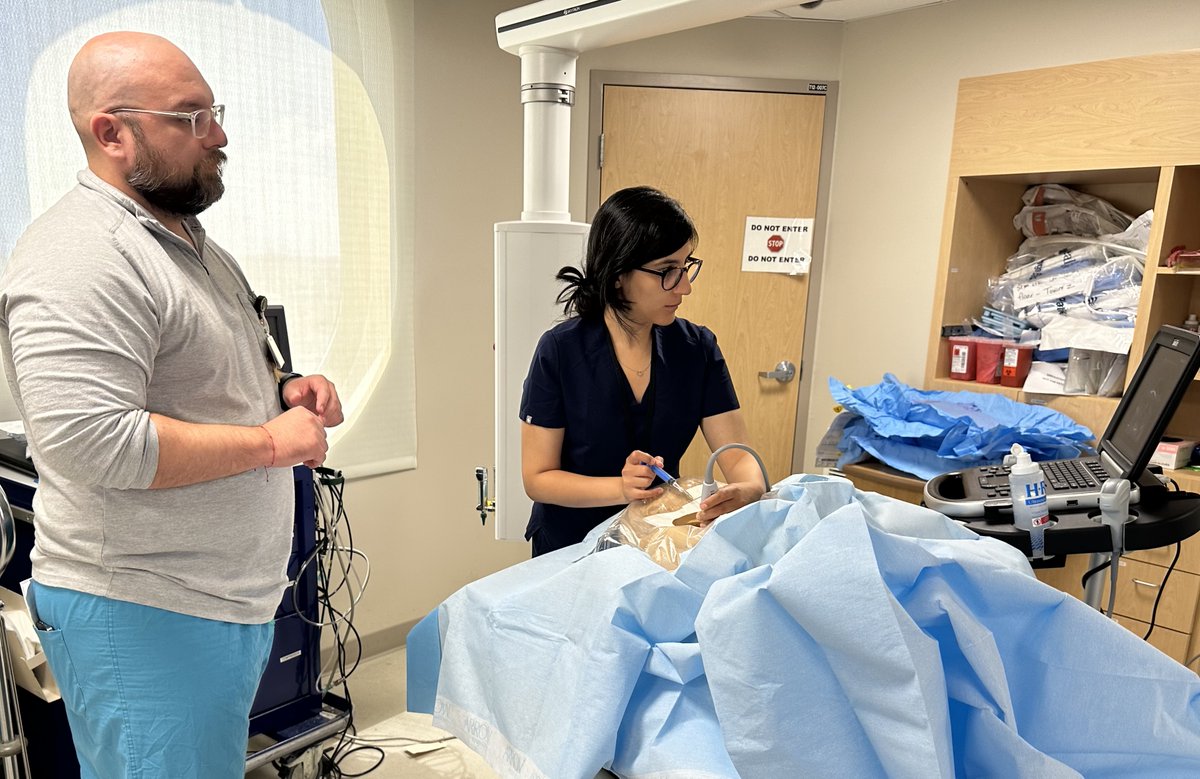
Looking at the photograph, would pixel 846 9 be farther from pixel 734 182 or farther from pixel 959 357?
pixel 959 357

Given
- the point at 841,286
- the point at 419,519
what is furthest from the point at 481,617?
the point at 841,286

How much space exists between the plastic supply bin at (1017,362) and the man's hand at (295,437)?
7.42 ft

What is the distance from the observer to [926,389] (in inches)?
111

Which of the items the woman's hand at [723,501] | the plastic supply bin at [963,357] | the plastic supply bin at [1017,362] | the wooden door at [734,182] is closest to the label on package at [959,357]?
the plastic supply bin at [963,357]

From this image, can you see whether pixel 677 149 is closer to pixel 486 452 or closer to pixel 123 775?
pixel 486 452

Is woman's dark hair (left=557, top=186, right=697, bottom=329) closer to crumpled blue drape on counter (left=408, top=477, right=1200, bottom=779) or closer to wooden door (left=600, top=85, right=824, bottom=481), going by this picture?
crumpled blue drape on counter (left=408, top=477, right=1200, bottom=779)

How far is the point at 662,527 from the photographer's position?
1370mm

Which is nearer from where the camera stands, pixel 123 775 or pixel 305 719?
pixel 123 775

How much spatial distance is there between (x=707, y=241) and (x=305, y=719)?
7.04 feet

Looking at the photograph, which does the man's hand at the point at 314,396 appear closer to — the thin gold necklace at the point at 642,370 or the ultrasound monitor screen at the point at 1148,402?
the thin gold necklace at the point at 642,370

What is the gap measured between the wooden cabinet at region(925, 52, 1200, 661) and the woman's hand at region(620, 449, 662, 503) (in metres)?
1.57

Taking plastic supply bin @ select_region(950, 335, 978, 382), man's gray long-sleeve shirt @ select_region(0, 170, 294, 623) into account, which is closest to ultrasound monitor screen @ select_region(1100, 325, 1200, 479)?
plastic supply bin @ select_region(950, 335, 978, 382)

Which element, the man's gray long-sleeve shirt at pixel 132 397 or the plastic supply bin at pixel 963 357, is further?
the plastic supply bin at pixel 963 357

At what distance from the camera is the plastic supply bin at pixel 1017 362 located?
259cm
